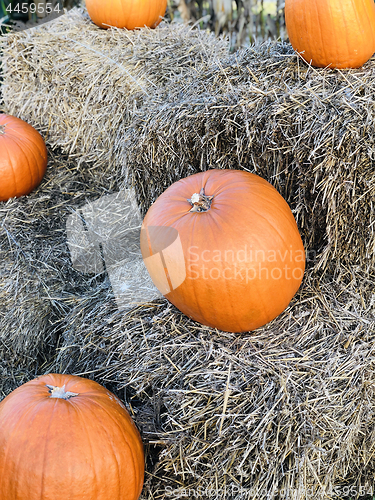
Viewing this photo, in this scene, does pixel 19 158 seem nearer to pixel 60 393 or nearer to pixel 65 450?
pixel 60 393

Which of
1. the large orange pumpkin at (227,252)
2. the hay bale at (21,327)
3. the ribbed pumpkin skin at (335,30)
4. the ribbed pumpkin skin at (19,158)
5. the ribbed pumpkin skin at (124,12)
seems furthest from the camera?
the ribbed pumpkin skin at (124,12)

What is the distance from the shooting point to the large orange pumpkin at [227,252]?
202 cm

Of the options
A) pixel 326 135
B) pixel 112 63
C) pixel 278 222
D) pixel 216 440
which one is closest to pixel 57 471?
pixel 216 440

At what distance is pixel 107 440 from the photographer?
1.78 meters

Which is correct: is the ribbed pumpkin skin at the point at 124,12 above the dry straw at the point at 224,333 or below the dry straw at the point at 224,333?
above

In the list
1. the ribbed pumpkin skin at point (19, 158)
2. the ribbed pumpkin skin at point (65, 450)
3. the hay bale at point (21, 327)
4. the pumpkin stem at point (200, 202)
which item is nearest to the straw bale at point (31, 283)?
the hay bale at point (21, 327)

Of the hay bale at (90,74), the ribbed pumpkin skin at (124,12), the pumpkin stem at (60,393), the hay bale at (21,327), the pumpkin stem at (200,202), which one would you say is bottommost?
the hay bale at (21,327)

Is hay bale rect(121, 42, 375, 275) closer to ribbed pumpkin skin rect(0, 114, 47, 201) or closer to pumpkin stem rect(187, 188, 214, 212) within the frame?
pumpkin stem rect(187, 188, 214, 212)

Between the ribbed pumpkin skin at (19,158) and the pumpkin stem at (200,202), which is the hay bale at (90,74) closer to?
the ribbed pumpkin skin at (19,158)

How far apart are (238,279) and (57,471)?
1.03 m

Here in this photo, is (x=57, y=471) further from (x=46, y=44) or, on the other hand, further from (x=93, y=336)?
(x=46, y=44)

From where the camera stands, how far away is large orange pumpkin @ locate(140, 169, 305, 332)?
202 centimetres

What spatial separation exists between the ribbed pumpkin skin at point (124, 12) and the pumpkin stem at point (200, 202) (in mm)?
2516

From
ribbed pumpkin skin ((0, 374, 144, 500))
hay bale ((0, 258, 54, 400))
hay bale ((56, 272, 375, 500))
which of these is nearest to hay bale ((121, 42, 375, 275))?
hay bale ((56, 272, 375, 500))
